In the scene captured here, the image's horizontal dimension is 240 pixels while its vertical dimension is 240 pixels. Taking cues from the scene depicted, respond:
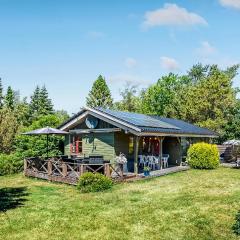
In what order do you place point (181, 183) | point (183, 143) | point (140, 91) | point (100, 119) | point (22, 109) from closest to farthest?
1. point (181, 183)
2. point (100, 119)
3. point (183, 143)
4. point (22, 109)
5. point (140, 91)

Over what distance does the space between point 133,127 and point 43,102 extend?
44.6m

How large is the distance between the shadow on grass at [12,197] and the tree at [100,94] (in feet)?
161

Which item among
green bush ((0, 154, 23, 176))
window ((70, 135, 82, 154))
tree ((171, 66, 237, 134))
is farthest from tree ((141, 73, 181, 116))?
green bush ((0, 154, 23, 176))

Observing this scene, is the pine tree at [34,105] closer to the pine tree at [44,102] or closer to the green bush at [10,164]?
the pine tree at [44,102]

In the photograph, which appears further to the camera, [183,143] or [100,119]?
[183,143]

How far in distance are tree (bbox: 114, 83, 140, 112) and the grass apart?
164ft

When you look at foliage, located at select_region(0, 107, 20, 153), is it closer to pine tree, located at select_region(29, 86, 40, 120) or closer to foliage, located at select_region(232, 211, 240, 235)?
foliage, located at select_region(232, 211, 240, 235)

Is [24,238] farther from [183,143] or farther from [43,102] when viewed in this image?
[43,102]

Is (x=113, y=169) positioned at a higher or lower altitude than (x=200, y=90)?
lower

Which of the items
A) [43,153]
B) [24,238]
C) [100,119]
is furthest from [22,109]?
[24,238]

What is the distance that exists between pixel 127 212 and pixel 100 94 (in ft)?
180

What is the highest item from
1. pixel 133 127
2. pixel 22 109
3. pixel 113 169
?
pixel 22 109

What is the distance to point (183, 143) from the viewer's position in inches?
1123

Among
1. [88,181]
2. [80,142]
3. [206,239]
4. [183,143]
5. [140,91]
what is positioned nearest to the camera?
[206,239]
